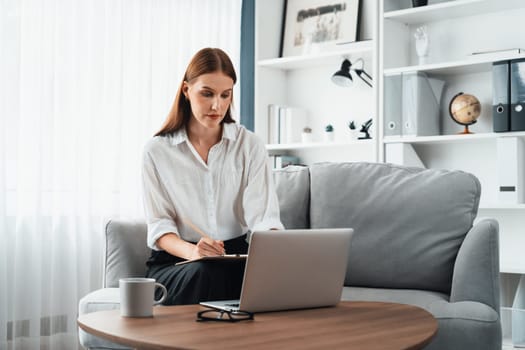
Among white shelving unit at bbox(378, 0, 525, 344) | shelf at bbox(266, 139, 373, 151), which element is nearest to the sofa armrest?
white shelving unit at bbox(378, 0, 525, 344)

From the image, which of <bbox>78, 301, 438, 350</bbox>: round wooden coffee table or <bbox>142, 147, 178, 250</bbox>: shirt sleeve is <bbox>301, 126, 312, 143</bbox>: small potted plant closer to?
<bbox>142, 147, 178, 250</bbox>: shirt sleeve

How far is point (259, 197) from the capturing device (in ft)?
7.59

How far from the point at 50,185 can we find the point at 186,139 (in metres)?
1.24

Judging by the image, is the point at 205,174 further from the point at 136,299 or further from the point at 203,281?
the point at 136,299

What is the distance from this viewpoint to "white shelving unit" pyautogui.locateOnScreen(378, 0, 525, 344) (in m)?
3.46

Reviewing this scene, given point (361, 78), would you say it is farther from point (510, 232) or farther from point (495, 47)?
point (510, 232)

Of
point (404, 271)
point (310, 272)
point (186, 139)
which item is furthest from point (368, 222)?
point (310, 272)

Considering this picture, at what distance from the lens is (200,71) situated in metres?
2.25

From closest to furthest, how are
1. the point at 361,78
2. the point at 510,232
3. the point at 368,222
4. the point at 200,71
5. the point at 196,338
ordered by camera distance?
the point at 196,338 < the point at 200,71 < the point at 368,222 < the point at 510,232 < the point at 361,78

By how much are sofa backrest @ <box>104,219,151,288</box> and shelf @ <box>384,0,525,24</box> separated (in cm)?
198

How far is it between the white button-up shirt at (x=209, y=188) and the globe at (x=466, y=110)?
59.7 inches

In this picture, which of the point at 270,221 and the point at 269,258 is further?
the point at 270,221

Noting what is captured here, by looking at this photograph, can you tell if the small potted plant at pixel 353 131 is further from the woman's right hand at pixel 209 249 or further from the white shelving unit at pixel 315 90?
the woman's right hand at pixel 209 249

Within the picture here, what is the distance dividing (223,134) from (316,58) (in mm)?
1875
